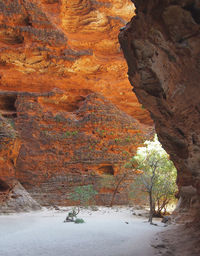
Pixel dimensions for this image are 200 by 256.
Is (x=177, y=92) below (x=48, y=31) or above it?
below

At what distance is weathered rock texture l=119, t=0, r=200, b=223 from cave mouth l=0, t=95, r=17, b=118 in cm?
2083

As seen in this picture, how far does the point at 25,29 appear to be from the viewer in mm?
23281

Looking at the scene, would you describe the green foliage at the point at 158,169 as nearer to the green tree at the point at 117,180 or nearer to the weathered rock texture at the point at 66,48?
the green tree at the point at 117,180

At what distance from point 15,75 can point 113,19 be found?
13.0m

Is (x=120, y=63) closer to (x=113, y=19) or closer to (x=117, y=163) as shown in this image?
(x=113, y=19)

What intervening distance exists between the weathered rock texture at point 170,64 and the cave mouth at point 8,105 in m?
20.8

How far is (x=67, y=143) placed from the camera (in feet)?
73.6

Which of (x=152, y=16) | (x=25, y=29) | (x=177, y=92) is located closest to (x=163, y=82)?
(x=177, y=92)

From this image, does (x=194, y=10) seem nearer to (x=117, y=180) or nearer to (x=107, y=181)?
(x=107, y=181)

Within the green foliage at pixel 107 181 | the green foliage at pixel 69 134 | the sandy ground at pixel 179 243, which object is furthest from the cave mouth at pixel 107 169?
the sandy ground at pixel 179 243

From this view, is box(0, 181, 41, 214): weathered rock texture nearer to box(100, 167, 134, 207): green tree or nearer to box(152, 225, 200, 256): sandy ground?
box(100, 167, 134, 207): green tree

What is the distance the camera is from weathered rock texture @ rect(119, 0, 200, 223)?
3.21 m

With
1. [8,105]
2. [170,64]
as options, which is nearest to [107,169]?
[8,105]

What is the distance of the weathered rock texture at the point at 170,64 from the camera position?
126 inches
